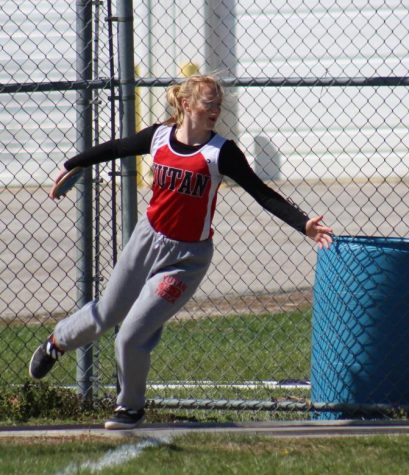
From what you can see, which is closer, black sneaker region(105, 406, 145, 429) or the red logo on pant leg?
the red logo on pant leg

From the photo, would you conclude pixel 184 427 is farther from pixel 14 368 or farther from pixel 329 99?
pixel 329 99

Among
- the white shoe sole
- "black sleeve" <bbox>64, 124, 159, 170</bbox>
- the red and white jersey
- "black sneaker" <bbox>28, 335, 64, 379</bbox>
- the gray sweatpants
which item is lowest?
the white shoe sole

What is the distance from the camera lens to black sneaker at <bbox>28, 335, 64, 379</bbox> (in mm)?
5395

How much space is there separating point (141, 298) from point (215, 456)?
753mm

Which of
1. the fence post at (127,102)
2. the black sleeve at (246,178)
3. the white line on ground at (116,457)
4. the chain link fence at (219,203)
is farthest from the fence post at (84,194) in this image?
the black sleeve at (246,178)

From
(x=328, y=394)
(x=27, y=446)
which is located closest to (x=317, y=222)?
(x=328, y=394)

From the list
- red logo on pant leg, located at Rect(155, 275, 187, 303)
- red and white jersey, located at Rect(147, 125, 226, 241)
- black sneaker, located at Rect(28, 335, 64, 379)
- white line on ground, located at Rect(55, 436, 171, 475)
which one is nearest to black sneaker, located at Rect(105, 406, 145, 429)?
white line on ground, located at Rect(55, 436, 171, 475)

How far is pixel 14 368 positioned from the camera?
700cm

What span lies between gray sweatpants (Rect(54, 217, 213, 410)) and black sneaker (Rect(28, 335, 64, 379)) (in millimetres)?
181

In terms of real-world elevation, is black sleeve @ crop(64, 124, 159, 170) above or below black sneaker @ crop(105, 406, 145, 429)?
above

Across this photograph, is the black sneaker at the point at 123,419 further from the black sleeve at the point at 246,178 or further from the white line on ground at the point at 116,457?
the black sleeve at the point at 246,178

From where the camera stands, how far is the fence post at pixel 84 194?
5707mm

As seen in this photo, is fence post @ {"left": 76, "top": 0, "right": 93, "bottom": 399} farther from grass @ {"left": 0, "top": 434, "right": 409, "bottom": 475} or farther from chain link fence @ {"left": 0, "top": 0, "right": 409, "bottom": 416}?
grass @ {"left": 0, "top": 434, "right": 409, "bottom": 475}

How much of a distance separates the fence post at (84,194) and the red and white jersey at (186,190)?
0.82m
